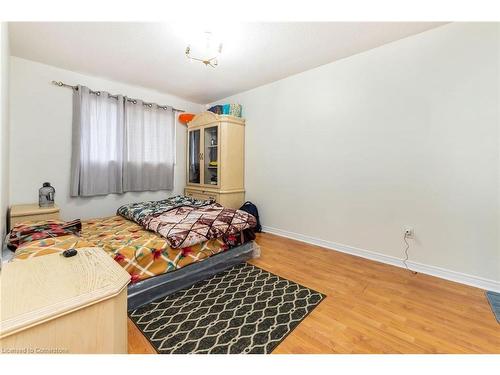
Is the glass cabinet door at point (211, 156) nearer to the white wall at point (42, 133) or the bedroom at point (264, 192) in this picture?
the bedroom at point (264, 192)

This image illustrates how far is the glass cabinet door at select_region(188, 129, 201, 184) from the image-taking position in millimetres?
3934

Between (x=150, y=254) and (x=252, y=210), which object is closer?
(x=150, y=254)

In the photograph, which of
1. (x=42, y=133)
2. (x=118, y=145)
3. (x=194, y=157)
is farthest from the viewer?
(x=194, y=157)

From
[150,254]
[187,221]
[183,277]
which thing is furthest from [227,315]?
[187,221]

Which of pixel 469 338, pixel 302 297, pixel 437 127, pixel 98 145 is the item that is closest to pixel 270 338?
pixel 302 297

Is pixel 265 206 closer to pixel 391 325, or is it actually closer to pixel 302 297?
pixel 302 297

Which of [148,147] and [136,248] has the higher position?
[148,147]

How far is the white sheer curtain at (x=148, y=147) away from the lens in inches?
131

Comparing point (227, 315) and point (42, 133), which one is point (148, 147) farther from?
point (227, 315)

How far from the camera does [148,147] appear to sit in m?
3.56

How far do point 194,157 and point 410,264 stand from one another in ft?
11.3

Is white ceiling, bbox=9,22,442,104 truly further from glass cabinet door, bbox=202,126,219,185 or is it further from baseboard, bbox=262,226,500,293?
baseboard, bbox=262,226,500,293
